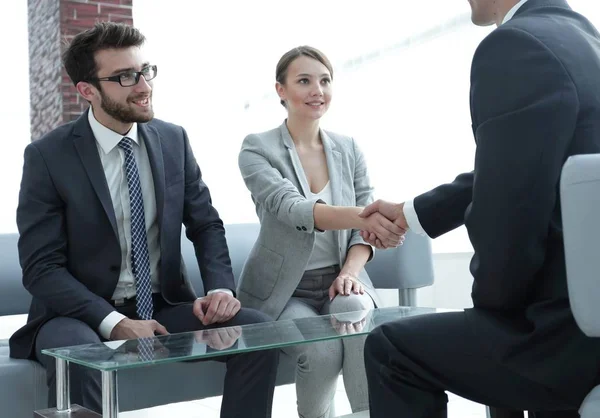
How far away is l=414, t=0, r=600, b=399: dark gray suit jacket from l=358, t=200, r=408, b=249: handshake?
826 millimetres

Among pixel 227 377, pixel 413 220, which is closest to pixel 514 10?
pixel 413 220

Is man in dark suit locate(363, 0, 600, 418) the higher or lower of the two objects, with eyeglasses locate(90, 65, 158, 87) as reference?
lower

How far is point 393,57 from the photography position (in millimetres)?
4648

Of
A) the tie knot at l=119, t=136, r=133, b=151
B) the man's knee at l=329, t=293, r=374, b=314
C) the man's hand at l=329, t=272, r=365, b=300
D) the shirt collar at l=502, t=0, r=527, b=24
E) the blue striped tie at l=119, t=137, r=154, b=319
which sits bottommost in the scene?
the man's knee at l=329, t=293, r=374, b=314

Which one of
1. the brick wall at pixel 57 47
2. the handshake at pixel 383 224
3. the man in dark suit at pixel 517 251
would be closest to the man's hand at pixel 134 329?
the handshake at pixel 383 224

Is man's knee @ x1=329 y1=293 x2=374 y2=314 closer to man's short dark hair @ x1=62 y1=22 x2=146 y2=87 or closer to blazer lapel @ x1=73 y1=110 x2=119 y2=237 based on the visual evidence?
blazer lapel @ x1=73 y1=110 x2=119 y2=237

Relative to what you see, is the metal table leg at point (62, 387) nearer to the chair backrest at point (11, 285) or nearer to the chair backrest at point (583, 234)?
the chair backrest at point (11, 285)

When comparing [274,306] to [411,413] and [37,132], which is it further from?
[37,132]

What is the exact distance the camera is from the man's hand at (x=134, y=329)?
2.15 m

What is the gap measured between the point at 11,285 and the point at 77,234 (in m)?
0.49

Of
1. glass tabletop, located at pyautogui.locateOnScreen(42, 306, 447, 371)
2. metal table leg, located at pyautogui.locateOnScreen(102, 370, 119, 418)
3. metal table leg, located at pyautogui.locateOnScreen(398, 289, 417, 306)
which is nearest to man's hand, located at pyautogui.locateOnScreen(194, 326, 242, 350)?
glass tabletop, located at pyautogui.locateOnScreen(42, 306, 447, 371)

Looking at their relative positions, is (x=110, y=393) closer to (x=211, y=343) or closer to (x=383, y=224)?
(x=211, y=343)

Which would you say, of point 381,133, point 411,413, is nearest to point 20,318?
point 381,133

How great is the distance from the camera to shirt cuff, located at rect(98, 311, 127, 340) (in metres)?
2.18
